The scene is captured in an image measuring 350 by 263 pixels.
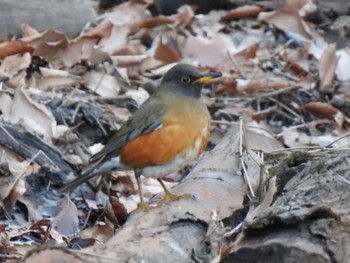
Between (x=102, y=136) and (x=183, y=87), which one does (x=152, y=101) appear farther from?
(x=102, y=136)

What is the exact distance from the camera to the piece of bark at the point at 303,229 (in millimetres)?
3314

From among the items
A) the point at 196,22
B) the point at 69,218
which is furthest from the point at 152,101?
the point at 196,22

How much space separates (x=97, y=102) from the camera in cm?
653

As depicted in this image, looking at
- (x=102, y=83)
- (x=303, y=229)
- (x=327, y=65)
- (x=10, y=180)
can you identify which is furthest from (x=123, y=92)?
(x=303, y=229)

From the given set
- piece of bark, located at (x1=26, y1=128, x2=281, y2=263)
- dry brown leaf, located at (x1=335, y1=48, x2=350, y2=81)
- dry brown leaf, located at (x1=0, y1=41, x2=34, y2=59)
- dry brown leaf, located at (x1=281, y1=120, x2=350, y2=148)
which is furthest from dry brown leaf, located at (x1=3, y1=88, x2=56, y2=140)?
dry brown leaf, located at (x1=335, y1=48, x2=350, y2=81)

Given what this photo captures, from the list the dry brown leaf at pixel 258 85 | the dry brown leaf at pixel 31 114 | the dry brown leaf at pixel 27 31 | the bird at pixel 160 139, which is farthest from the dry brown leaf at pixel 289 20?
the bird at pixel 160 139

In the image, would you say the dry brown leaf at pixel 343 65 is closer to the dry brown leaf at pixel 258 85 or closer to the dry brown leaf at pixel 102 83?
the dry brown leaf at pixel 258 85

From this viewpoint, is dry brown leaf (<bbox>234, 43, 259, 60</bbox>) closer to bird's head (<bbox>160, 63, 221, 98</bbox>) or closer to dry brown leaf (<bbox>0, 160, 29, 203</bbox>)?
bird's head (<bbox>160, 63, 221, 98</bbox>)

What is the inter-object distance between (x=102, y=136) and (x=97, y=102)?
0.43m

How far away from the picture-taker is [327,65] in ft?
26.0

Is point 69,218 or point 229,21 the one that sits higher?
point 69,218

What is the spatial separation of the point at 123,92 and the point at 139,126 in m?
1.89

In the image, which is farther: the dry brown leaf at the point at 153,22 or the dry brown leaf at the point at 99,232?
the dry brown leaf at the point at 153,22

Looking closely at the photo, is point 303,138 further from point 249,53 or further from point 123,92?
point 249,53
